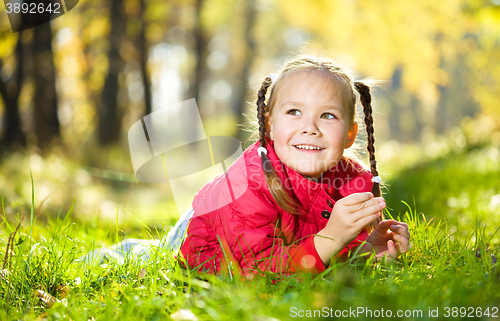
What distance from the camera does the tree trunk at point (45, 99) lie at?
723 cm

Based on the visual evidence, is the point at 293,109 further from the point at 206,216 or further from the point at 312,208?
the point at 206,216

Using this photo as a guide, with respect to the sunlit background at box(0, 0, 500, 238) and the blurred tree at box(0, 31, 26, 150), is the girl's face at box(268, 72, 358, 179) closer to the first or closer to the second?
the sunlit background at box(0, 0, 500, 238)

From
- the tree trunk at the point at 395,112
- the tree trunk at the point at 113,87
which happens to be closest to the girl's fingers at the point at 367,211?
the tree trunk at the point at 113,87

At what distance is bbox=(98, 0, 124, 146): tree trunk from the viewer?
9.94 meters

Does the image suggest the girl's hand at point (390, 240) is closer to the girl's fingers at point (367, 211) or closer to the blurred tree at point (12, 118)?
the girl's fingers at point (367, 211)

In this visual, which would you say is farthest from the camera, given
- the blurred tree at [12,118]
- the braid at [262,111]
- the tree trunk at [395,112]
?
the tree trunk at [395,112]

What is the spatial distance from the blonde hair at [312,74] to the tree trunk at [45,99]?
6.39m

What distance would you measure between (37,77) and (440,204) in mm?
7330

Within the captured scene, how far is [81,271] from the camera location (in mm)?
1863

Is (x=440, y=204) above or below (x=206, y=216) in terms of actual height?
below

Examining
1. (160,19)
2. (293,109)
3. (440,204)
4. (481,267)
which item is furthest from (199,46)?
(481,267)

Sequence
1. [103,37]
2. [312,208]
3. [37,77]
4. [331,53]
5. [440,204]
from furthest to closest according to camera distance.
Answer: [103,37]
[37,77]
[440,204]
[331,53]
[312,208]

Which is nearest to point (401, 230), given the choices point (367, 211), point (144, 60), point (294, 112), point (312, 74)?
point (367, 211)

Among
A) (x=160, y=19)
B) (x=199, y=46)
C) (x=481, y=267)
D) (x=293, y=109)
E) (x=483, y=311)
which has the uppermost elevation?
(x=160, y=19)
